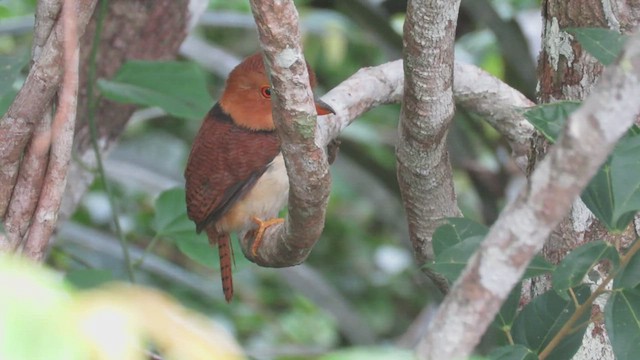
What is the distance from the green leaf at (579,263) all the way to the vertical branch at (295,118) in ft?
1.21

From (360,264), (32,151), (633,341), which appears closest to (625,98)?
(633,341)

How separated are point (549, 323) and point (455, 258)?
6.8 inches

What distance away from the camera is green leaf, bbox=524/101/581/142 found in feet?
3.96

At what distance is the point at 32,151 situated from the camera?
1.50m

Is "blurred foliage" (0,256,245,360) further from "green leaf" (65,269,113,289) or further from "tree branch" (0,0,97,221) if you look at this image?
"green leaf" (65,269,113,289)

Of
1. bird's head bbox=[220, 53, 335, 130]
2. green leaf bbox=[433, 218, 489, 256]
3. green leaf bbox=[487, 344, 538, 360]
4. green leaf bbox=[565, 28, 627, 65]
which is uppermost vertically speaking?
green leaf bbox=[565, 28, 627, 65]

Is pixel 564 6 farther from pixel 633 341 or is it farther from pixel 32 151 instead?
pixel 32 151

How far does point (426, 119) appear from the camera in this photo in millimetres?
1704

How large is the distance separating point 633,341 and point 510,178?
2446 millimetres

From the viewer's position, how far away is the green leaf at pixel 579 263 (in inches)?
45.9

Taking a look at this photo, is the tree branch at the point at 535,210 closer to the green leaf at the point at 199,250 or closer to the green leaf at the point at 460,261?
the green leaf at the point at 460,261

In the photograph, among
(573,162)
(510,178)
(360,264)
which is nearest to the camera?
(573,162)

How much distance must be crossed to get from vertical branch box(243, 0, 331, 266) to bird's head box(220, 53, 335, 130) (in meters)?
0.91

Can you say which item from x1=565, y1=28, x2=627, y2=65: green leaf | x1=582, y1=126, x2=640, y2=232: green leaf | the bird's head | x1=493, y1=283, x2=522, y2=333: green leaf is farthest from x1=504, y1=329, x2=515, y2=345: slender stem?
the bird's head
